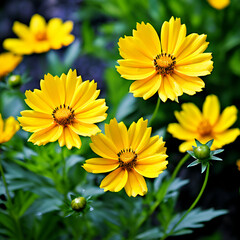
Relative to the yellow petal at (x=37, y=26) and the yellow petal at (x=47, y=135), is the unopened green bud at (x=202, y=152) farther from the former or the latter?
the yellow petal at (x=37, y=26)

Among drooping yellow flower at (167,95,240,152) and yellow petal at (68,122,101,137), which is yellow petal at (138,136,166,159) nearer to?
yellow petal at (68,122,101,137)

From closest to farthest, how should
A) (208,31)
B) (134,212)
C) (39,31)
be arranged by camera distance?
(134,212), (39,31), (208,31)

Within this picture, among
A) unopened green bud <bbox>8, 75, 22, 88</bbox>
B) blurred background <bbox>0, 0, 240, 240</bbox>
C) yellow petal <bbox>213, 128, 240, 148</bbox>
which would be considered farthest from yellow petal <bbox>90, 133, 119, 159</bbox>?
blurred background <bbox>0, 0, 240, 240</bbox>

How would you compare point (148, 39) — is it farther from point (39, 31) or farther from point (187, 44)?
point (39, 31)

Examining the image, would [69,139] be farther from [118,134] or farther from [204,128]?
[204,128]

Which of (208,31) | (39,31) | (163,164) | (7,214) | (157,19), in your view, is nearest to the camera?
(163,164)

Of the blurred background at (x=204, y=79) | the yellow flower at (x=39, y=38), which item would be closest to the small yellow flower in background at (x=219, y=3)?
the blurred background at (x=204, y=79)

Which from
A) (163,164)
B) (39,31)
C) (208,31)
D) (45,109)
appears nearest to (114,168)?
(163,164)
